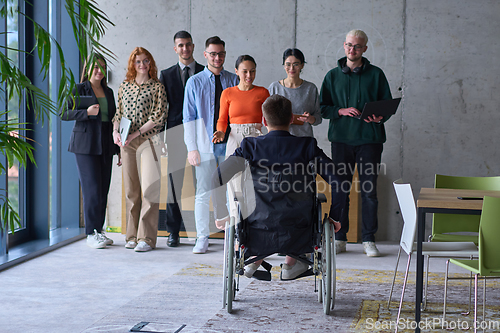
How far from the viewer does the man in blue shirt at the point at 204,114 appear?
13.6ft

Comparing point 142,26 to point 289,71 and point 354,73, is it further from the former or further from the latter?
point 354,73

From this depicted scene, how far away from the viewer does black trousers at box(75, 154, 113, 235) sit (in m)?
4.37

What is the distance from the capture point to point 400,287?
315 cm

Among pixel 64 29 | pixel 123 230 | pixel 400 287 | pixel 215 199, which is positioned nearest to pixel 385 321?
pixel 400 287

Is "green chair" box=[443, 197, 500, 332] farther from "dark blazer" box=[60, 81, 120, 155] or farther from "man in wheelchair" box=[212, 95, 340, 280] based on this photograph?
"dark blazer" box=[60, 81, 120, 155]

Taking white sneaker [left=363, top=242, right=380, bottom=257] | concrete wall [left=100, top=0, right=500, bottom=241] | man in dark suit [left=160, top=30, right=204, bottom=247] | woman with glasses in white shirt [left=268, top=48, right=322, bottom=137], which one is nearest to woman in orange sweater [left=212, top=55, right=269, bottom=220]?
woman with glasses in white shirt [left=268, top=48, right=322, bottom=137]

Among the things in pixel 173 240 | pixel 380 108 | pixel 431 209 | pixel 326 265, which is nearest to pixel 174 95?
pixel 173 240

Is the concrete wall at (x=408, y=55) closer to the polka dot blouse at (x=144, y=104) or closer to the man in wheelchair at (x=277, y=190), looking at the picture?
the polka dot blouse at (x=144, y=104)

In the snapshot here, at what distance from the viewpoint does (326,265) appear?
8.23 feet

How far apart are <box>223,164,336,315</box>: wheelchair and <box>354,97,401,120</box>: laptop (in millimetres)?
1474

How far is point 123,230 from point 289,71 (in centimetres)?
239

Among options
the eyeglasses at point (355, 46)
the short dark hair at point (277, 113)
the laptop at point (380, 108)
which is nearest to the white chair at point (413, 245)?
the short dark hair at point (277, 113)

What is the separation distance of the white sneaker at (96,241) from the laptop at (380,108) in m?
2.51

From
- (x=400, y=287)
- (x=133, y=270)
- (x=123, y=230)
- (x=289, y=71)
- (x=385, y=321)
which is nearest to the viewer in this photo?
(x=385, y=321)
